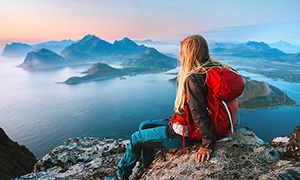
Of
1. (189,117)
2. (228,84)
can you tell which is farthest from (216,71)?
(189,117)

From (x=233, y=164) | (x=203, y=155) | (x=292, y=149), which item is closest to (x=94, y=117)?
(x=203, y=155)

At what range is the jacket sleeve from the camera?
143 inches

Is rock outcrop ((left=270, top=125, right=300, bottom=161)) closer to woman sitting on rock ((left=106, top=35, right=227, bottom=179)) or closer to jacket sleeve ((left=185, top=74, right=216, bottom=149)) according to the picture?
woman sitting on rock ((left=106, top=35, right=227, bottom=179))

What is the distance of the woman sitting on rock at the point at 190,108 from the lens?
12.0 feet

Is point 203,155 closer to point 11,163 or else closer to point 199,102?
point 199,102

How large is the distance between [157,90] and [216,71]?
19442cm

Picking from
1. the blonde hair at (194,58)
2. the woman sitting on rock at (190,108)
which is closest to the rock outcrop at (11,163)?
the woman sitting on rock at (190,108)

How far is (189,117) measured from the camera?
4.03 m

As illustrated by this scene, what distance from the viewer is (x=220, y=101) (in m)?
3.74

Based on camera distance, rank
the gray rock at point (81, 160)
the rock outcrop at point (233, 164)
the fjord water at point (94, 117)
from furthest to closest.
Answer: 1. the fjord water at point (94, 117)
2. the gray rock at point (81, 160)
3. the rock outcrop at point (233, 164)

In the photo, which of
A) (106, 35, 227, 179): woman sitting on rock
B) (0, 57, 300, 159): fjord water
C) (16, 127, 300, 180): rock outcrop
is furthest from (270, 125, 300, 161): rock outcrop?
(0, 57, 300, 159): fjord water

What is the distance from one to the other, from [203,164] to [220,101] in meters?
1.64

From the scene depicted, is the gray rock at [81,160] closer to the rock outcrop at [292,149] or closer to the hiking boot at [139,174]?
the hiking boot at [139,174]

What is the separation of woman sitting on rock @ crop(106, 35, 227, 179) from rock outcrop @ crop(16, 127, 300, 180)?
347 mm
